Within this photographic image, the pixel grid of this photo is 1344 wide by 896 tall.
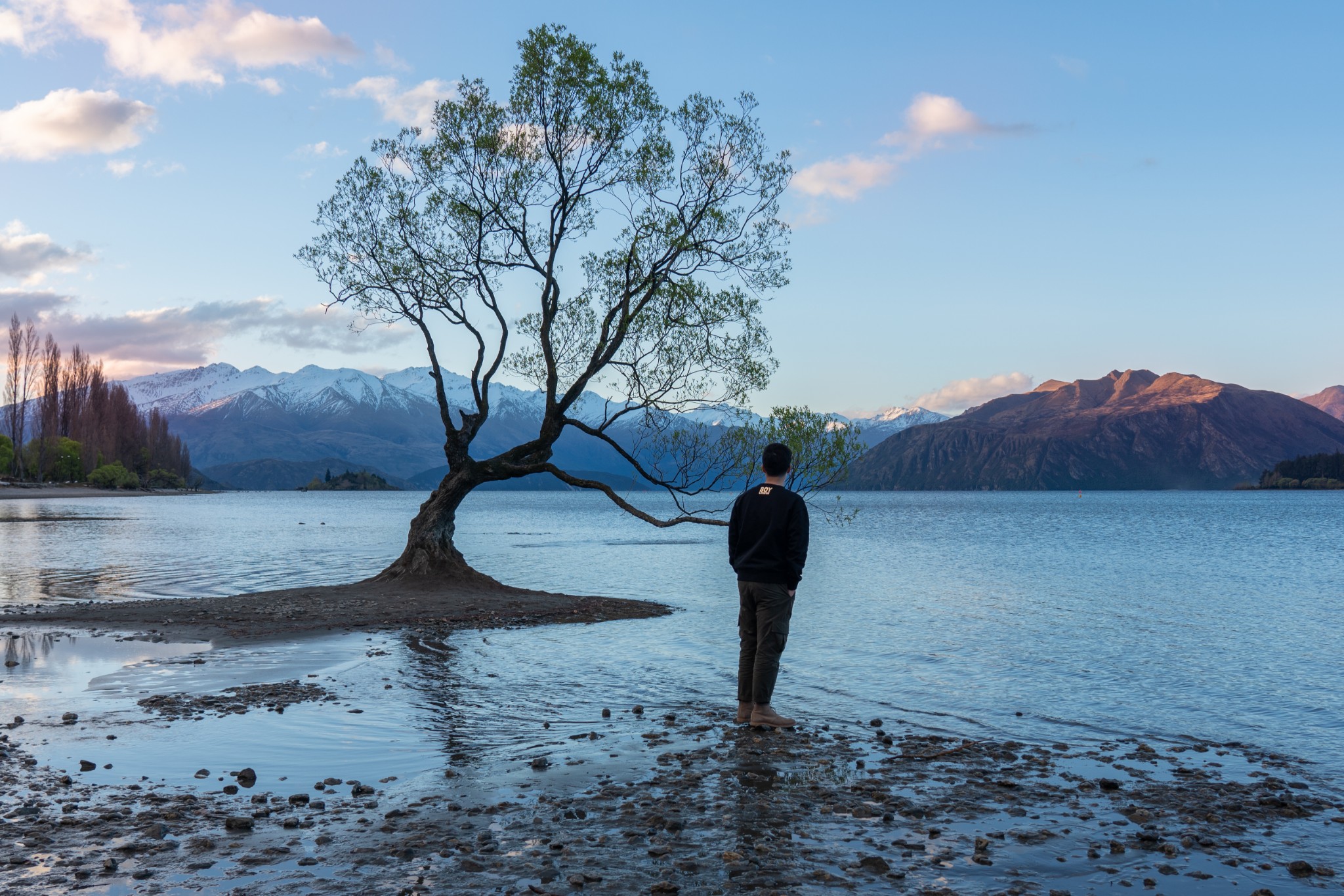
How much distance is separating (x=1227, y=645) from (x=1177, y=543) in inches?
2513

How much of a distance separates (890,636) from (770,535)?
16.9m

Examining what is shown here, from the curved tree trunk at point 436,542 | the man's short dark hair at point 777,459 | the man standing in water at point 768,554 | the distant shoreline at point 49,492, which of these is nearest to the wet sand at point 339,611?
the curved tree trunk at point 436,542

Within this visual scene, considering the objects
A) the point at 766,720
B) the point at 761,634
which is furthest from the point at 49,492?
the point at 761,634

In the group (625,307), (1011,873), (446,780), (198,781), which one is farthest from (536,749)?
(625,307)

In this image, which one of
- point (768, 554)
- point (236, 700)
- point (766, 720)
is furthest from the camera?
point (236, 700)

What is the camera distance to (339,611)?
28812 millimetres

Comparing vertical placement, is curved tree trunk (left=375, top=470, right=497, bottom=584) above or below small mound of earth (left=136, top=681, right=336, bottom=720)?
above

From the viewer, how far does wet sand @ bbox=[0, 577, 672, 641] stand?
25984 millimetres

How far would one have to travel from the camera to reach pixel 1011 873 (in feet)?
28.0

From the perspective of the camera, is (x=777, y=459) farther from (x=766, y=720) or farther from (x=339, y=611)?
(x=339, y=611)

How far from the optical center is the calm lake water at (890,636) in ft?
55.5

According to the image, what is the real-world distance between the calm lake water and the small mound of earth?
5.35ft

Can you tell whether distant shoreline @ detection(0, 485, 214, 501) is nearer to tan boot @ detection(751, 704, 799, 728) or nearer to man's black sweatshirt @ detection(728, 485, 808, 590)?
tan boot @ detection(751, 704, 799, 728)

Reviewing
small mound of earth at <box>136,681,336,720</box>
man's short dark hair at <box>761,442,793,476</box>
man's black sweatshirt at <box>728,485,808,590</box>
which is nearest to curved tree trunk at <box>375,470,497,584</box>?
small mound of earth at <box>136,681,336,720</box>
